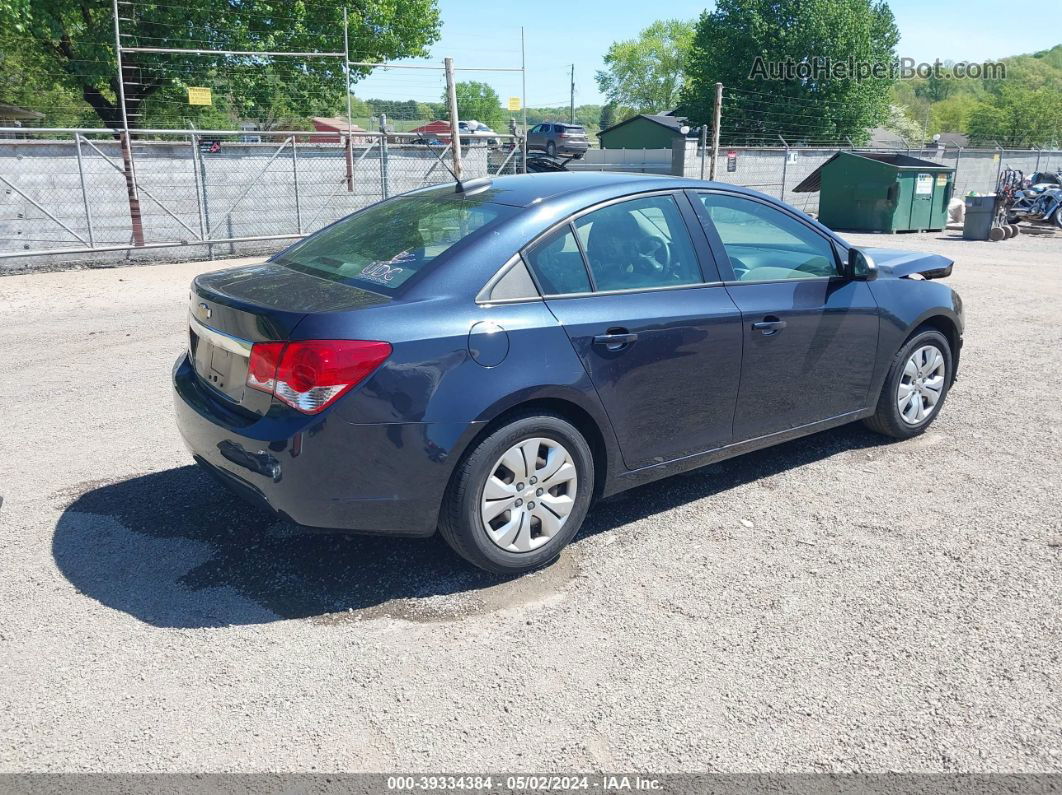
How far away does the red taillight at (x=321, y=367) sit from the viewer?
10.2ft

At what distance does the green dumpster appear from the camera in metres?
20.6

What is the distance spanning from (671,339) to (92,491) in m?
3.02

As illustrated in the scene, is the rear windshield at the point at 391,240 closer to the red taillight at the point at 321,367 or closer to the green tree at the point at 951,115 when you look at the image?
the red taillight at the point at 321,367

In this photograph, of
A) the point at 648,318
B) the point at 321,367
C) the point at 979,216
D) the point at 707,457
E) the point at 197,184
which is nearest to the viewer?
the point at 321,367

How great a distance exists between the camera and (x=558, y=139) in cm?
4109

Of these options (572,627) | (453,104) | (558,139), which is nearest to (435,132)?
(453,104)

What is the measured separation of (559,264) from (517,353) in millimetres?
516

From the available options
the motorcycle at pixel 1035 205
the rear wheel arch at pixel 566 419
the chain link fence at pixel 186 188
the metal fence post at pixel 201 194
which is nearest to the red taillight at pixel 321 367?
the rear wheel arch at pixel 566 419

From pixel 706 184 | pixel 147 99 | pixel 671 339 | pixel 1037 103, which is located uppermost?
pixel 1037 103

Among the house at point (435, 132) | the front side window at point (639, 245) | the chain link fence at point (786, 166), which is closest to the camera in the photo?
the front side window at point (639, 245)

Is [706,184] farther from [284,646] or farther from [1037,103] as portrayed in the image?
[1037,103]

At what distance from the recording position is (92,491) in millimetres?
4426

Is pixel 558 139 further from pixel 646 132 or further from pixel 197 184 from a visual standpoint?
pixel 197 184

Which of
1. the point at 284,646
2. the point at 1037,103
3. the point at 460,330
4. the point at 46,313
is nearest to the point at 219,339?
the point at 460,330
